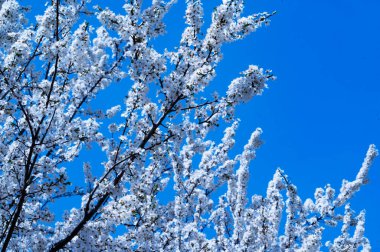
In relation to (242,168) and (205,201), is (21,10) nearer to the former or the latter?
(205,201)

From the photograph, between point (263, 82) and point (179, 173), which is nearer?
point (263, 82)

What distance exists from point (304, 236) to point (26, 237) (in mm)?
7844

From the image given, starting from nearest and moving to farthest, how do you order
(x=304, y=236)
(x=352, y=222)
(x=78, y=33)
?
1. (x=78, y=33)
2. (x=304, y=236)
3. (x=352, y=222)

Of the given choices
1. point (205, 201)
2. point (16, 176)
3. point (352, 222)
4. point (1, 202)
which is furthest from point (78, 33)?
point (352, 222)

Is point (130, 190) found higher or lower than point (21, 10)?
lower

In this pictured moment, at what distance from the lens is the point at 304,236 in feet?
42.1

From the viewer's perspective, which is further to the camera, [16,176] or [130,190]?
[130,190]

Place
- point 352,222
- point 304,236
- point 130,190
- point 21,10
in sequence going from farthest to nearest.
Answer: point 352,222 < point 304,236 < point 21,10 < point 130,190

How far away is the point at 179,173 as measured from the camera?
1115cm

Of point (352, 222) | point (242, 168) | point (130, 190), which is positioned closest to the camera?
point (130, 190)

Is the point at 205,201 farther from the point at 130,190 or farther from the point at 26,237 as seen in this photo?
the point at 26,237

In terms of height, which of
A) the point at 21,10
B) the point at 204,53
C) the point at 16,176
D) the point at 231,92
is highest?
the point at 21,10

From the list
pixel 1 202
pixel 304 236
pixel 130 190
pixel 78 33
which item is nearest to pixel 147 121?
pixel 130 190

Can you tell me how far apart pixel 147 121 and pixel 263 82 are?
2283 mm
